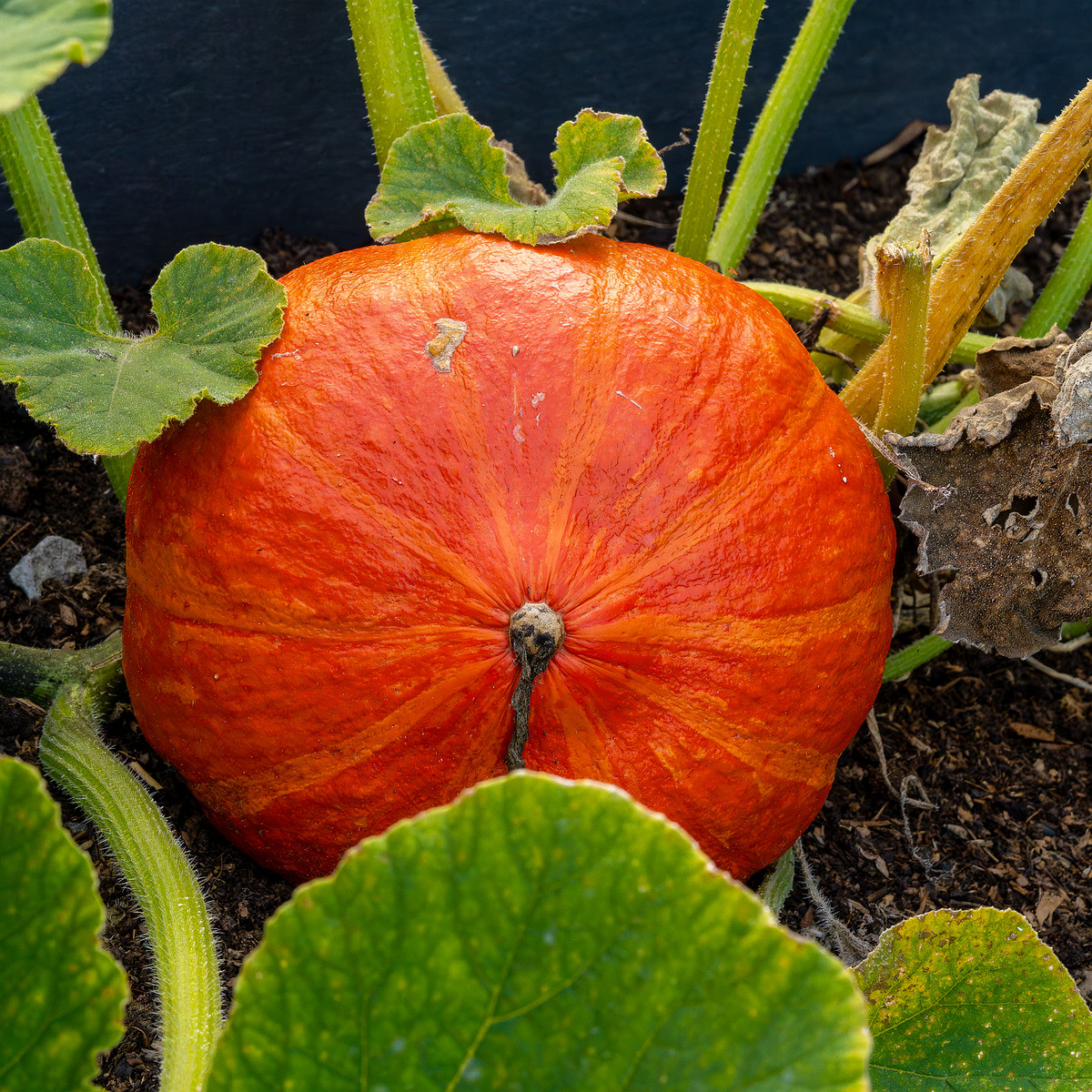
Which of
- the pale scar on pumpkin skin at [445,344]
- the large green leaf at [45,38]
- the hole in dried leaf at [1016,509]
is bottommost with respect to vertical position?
the hole in dried leaf at [1016,509]

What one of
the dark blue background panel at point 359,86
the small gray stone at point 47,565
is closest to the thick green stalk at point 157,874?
the small gray stone at point 47,565

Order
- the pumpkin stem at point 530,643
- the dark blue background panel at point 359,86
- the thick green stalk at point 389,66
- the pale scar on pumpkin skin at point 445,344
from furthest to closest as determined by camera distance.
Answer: the dark blue background panel at point 359,86 → the thick green stalk at point 389,66 → the pale scar on pumpkin skin at point 445,344 → the pumpkin stem at point 530,643

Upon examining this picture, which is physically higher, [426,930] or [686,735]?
[426,930]

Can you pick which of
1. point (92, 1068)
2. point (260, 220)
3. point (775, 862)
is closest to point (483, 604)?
point (92, 1068)

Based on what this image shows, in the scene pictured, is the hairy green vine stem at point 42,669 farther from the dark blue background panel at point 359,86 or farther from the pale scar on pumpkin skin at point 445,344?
the dark blue background panel at point 359,86

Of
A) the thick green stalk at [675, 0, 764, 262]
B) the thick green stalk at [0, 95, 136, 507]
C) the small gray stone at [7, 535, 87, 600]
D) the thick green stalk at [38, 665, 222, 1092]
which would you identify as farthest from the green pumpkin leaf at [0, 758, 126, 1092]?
the thick green stalk at [675, 0, 764, 262]

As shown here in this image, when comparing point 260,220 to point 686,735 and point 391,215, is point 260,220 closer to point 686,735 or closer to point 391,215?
point 391,215

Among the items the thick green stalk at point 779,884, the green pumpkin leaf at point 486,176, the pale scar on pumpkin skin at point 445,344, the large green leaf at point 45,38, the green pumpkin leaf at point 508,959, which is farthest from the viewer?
the thick green stalk at point 779,884
